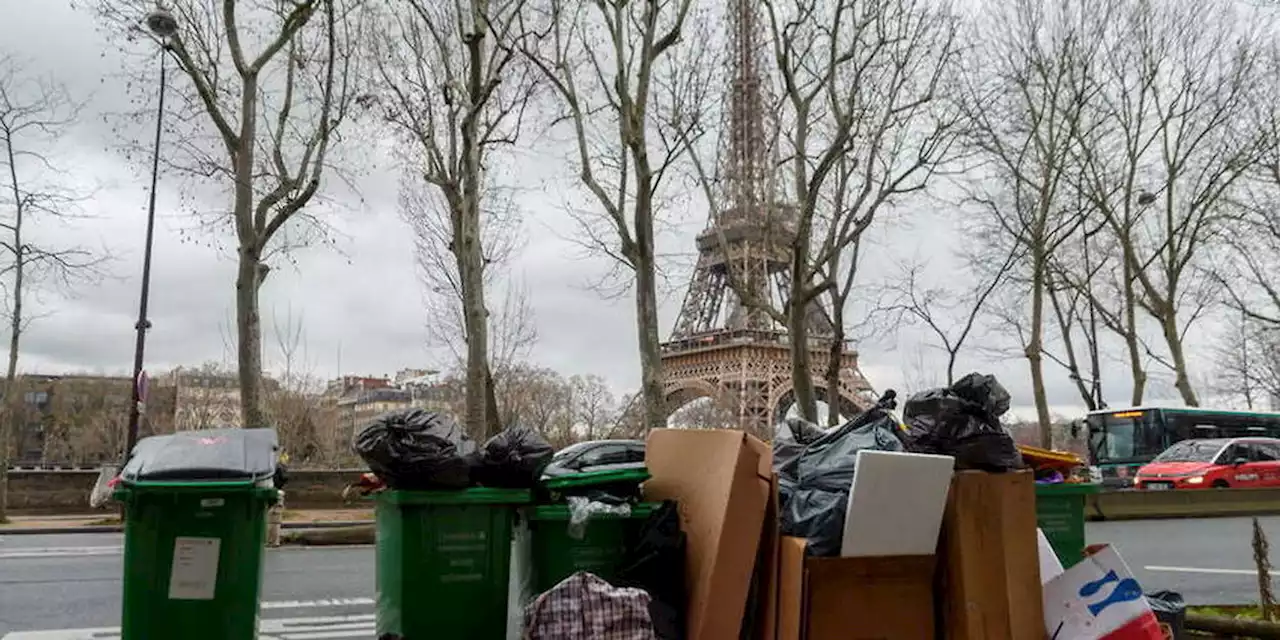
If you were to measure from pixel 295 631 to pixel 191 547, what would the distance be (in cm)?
241

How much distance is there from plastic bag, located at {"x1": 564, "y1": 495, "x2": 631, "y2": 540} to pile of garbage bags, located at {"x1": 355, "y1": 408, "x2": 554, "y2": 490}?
319mm

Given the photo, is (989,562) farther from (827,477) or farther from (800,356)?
(800,356)

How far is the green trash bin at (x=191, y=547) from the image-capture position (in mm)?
4492

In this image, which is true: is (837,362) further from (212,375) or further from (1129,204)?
(212,375)

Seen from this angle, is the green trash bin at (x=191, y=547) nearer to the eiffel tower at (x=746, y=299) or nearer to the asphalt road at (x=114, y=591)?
the asphalt road at (x=114, y=591)

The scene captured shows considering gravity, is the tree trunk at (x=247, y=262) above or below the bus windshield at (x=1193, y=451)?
above

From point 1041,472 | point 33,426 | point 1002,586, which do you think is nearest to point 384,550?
point 1002,586

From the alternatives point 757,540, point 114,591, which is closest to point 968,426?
point 757,540

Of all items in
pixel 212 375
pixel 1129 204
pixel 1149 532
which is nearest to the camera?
pixel 1149 532

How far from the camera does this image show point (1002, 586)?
459 centimetres

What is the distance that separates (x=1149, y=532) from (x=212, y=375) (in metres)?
38.3

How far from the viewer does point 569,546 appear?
4855 mm

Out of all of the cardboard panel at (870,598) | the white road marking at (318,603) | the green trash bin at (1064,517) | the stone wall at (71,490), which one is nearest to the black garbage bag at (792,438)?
the cardboard panel at (870,598)

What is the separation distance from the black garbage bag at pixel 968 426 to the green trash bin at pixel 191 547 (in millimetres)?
3258
